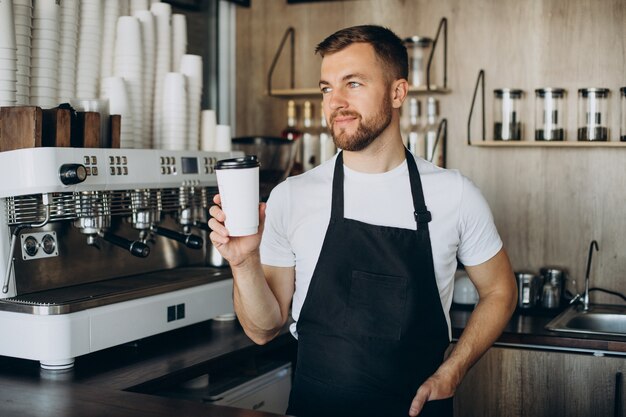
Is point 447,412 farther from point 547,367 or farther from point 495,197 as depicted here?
point 495,197

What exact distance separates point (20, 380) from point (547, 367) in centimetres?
183

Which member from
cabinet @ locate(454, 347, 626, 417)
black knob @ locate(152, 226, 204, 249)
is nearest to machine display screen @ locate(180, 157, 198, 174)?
black knob @ locate(152, 226, 204, 249)

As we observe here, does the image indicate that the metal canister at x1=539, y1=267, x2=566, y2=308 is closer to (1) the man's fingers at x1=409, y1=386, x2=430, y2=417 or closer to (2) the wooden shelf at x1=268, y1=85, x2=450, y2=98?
(2) the wooden shelf at x1=268, y1=85, x2=450, y2=98

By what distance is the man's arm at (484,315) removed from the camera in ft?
6.65

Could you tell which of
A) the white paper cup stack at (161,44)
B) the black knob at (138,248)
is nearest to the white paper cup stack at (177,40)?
the white paper cup stack at (161,44)

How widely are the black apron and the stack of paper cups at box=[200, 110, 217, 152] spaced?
1.28m

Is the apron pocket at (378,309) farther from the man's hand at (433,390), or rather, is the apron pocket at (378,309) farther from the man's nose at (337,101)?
the man's nose at (337,101)

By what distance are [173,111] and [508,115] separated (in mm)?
1465

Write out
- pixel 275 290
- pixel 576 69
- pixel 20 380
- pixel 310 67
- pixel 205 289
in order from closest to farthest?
pixel 275 290
pixel 20 380
pixel 205 289
pixel 576 69
pixel 310 67

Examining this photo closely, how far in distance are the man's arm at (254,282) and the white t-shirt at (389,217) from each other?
3 cm

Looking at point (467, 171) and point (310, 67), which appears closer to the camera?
point (467, 171)

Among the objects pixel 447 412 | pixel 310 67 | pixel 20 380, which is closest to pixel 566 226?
pixel 310 67

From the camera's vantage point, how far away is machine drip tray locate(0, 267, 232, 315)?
235 centimetres

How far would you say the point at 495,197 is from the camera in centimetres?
373
